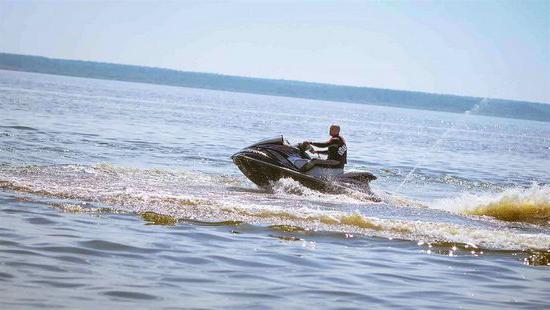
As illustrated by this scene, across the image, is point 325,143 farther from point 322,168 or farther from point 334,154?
point 322,168

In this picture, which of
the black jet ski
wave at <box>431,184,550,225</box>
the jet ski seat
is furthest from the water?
the jet ski seat

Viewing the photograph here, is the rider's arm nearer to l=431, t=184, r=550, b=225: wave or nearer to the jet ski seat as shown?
the jet ski seat

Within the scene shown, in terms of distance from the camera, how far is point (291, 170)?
675 inches

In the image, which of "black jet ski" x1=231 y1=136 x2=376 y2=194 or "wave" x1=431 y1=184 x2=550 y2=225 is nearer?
"wave" x1=431 y1=184 x2=550 y2=225

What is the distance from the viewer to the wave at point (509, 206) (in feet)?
53.7

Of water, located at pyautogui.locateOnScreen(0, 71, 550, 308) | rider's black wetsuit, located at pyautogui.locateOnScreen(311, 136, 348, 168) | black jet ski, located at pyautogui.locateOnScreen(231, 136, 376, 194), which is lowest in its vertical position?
water, located at pyautogui.locateOnScreen(0, 71, 550, 308)

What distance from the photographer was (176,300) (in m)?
7.38

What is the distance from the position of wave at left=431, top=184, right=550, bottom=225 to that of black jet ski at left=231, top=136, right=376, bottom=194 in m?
1.95

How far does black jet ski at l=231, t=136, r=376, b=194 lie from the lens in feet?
56.0

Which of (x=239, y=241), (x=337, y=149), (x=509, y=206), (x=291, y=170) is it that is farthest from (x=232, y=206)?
(x=509, y=206)

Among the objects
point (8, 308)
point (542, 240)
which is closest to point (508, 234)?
point (542, 240)

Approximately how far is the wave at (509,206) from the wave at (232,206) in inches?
80.6

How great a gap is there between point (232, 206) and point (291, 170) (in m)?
3.83

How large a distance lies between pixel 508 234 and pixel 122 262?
697 centimetres
